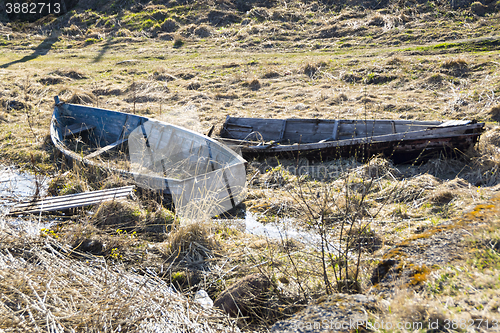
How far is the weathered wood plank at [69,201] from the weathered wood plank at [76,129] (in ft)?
9.61

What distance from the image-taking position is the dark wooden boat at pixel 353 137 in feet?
17.9

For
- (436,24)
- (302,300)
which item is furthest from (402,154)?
(436,24)

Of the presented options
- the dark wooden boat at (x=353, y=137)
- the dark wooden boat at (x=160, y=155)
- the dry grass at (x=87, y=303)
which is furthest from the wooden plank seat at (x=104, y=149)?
the dry grass at (x=87, y=303)

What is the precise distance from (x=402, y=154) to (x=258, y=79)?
670cm

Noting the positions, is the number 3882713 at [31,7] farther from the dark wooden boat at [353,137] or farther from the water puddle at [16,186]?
the dark wooden boat at [353,137]

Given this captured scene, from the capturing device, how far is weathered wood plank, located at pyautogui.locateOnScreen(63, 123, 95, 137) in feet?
25.3

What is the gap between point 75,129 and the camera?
7902 mm

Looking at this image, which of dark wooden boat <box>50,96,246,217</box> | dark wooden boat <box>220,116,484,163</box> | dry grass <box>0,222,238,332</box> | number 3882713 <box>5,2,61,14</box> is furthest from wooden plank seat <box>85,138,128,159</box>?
number 3882713 <box>5,2,61,14</box>

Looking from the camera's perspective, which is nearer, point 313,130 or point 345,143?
point 345,143

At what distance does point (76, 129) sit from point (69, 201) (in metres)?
3.50

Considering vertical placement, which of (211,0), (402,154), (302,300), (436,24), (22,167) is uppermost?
(211,0)

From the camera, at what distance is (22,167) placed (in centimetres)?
691

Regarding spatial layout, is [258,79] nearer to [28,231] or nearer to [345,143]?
[345,143]

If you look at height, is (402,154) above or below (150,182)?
above
